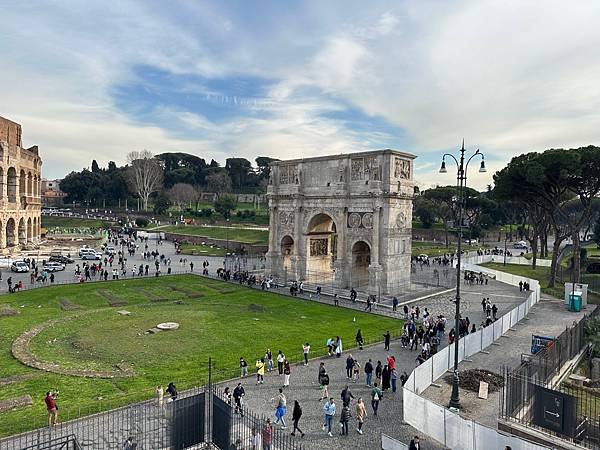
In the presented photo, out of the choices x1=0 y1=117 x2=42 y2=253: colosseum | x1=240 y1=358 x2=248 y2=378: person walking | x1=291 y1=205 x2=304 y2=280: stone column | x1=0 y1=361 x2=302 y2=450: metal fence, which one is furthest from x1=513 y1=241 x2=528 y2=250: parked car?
x1=0 y1=117 x2=42 y2=253: colosseum

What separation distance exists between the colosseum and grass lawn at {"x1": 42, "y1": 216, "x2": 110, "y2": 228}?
27.1 meters

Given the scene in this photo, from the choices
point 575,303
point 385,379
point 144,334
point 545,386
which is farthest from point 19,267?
point 575,303

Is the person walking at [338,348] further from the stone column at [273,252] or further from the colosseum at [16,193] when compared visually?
the colosseum at [16,193]

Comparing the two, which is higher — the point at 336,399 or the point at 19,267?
the point at 19,267

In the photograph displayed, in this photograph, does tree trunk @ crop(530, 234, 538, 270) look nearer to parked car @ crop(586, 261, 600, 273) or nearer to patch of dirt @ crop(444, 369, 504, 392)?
parked car @ crop(586, 261, 600, 273)

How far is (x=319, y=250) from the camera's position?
A: 42656mm

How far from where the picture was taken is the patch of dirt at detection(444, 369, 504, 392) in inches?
671

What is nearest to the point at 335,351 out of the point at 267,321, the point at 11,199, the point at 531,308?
the point at 267,321

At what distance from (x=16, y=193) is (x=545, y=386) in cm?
6399

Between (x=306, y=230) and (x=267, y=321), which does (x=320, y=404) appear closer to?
(x=267, y=321)

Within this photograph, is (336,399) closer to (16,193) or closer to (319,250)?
(319,250)

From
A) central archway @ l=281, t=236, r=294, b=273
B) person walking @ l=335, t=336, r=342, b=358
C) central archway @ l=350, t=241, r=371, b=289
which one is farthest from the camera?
central archway @ l=281, t=236, r=294, b=273

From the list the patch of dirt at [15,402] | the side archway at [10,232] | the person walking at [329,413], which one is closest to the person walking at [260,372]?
the person walking at [329,413]

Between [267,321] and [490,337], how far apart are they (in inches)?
491
